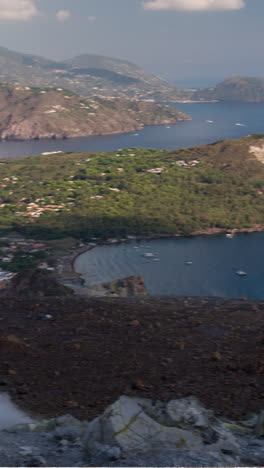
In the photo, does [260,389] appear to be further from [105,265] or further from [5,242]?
[5,242]

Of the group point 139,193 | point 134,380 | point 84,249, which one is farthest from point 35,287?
point 139,193

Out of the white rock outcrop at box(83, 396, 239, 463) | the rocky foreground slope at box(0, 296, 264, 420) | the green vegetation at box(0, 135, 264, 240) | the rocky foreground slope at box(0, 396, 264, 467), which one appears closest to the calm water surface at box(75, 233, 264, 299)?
the green vegetation at box(0, 135, 264, 240)

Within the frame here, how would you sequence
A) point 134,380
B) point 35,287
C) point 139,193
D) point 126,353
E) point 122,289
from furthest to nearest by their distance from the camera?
point 139,193, point 122,289, point 35,287, point 126,353, point 134,380

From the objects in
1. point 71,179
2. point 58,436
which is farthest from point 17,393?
point 71,179

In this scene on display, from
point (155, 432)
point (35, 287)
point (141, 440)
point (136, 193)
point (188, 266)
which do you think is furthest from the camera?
point (136, 193)

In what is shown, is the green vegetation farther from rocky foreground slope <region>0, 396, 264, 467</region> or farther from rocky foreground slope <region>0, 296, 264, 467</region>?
rocky foreground slope <region>0, 396, 264, 467</region>

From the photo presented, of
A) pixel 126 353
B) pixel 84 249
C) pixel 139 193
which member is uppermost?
pixel 126 353

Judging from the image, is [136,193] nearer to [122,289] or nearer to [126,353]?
[122,289]
